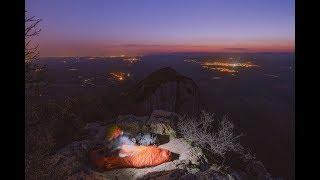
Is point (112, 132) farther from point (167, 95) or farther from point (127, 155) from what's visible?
point (167, 95)

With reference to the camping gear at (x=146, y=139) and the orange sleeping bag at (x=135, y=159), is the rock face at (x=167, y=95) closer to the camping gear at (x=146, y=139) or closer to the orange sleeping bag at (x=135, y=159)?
the camping gear at (x=146, y=139)

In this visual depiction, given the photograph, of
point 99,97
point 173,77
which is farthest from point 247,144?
point 99,97

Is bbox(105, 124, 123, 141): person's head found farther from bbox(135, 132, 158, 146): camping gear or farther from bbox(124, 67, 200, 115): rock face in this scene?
bbox(124, 67, 200, 115): rock face

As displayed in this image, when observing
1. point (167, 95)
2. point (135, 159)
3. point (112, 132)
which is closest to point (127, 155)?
point (135, 159)

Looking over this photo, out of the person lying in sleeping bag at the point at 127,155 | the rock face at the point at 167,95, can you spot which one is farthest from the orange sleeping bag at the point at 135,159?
the rock face at the point at 167,95

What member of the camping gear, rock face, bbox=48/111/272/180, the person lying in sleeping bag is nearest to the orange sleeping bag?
the person lying in sleeping bag

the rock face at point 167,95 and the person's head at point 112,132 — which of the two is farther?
the rock face at point 167,95

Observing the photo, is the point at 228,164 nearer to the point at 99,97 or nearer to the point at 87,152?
the point at 87,152
